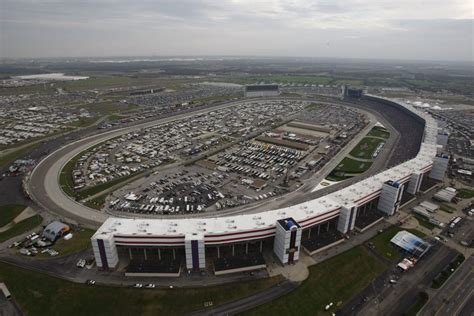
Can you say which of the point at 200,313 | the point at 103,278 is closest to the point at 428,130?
the point at 200,313

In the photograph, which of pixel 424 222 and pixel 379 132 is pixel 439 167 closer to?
pixel 424 222

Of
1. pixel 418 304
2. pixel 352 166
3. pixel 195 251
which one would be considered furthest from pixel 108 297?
pixel 352 166

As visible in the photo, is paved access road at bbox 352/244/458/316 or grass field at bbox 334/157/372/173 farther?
grass field at bbox 334/157/372/173

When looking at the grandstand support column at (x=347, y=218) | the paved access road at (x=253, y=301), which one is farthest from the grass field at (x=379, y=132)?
the paved access road at (x=253, y=301)

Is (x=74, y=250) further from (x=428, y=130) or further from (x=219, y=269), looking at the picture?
(x=428, y=130)

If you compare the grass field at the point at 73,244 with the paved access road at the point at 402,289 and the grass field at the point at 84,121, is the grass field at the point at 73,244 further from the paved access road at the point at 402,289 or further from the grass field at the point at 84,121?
the grass field at the point at 84,121

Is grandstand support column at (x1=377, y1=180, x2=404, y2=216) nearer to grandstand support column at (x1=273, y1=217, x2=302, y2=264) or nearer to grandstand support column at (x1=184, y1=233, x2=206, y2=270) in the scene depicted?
grandstand support column at (x1=273, y1=217, x2=302, y2=264)

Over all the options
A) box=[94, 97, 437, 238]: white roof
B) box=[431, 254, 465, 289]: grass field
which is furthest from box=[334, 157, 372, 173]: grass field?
box=[431, 254, 465, 289]: grass field
